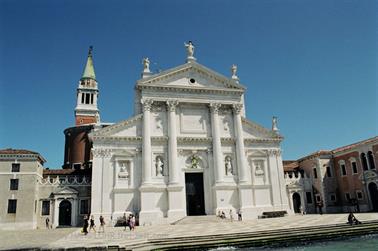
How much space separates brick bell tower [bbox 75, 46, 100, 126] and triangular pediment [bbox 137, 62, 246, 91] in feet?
105

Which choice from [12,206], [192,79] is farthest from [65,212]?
[192,79]

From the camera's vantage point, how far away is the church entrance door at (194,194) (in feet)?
94.7

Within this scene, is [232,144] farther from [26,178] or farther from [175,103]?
[26,178]

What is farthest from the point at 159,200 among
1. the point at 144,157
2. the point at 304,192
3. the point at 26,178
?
the point at 304,192

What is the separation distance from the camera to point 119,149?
28078mm

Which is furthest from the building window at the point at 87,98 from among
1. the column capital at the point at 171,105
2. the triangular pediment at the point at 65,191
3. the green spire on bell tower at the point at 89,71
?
the column capital at the point at 171,105

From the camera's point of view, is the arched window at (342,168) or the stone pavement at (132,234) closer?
the stone pavement at (132,234)

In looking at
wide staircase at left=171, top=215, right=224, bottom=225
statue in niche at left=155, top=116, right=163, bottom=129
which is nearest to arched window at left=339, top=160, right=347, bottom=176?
wide staircase at left=171, top=215, right=224, bottom=225

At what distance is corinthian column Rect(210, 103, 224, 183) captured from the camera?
29131 mm

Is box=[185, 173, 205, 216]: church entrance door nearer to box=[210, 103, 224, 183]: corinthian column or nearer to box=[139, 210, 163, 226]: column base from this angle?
box=[210, 103, 224, 183]: corinthian column

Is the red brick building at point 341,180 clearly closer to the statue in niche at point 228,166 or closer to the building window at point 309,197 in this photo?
the building window at point 309,197

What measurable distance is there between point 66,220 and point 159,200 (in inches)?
402

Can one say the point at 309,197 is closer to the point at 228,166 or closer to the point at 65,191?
the point at 228,166

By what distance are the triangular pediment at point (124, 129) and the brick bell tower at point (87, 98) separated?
1247 inches
